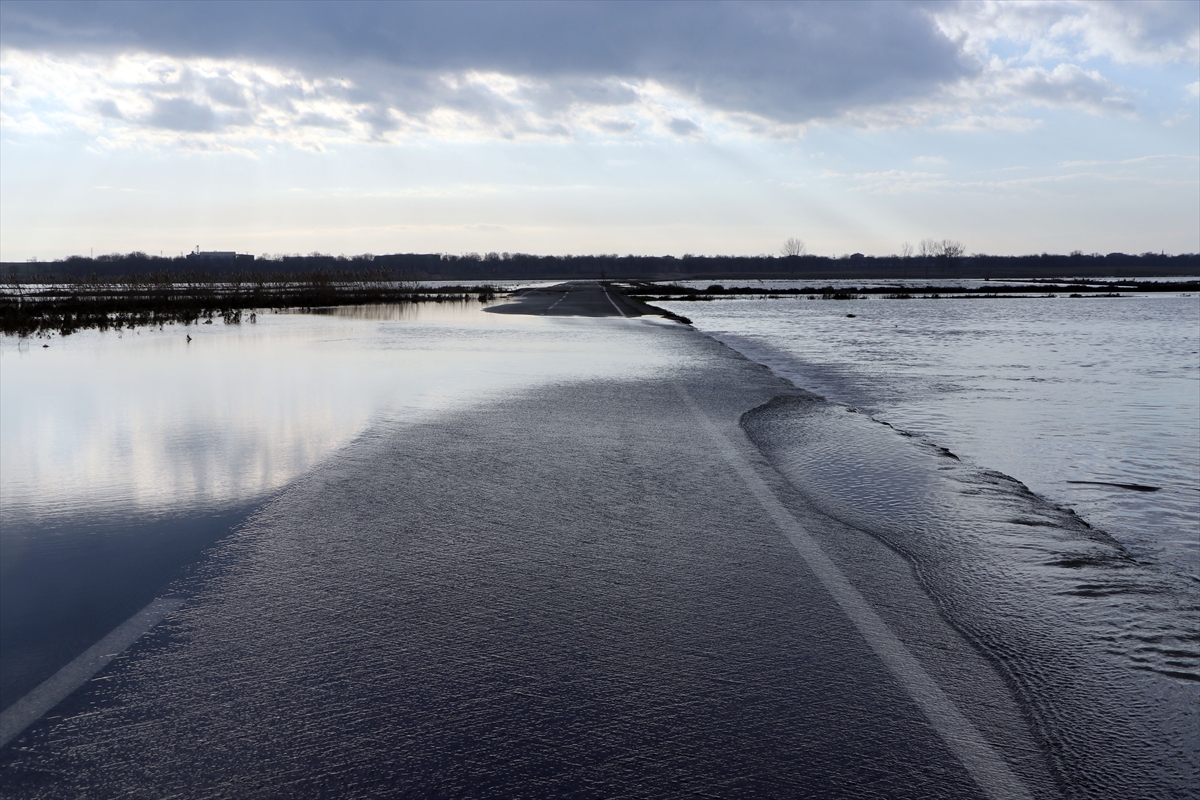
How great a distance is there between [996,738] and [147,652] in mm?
3772

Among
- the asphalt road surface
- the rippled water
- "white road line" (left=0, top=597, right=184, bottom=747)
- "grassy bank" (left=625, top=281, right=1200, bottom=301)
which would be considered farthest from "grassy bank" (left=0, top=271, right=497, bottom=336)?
"white road line" (left=0, top=597, right=184, bottom=747)

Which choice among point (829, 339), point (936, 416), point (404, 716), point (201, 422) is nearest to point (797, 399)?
point (936, 416)

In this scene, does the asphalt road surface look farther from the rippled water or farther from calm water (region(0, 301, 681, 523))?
the rippled water

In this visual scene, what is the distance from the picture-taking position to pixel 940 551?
6379mm

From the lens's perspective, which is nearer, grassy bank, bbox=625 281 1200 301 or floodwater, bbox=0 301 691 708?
floodwater, bbox=0 301 691 708

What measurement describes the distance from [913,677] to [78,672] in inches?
A: 148

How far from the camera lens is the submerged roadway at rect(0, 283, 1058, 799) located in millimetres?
3326

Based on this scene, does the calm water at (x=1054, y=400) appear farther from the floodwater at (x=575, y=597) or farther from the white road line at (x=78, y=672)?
the white road line at (x=78, y=672)

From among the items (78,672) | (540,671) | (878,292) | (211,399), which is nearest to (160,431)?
(211,399)

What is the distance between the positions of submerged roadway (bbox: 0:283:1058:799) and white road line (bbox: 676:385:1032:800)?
1 cm

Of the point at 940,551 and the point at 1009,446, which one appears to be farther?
the point at 1009,446

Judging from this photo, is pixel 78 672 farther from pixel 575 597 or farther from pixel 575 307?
pixel 575 307

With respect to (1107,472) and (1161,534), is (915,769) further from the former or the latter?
(1107,472)

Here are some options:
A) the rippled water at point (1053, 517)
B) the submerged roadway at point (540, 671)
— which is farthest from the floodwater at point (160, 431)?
the rippled water at point (1053, 517)
